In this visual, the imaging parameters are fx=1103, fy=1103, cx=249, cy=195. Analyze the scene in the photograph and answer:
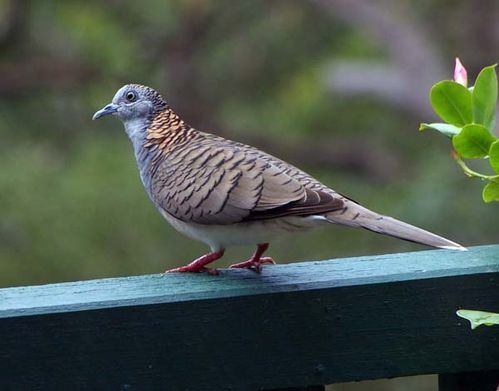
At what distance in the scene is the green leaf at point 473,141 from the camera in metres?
1.98

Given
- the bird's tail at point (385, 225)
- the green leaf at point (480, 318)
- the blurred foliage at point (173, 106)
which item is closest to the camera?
the green leaf at point (480, 318)

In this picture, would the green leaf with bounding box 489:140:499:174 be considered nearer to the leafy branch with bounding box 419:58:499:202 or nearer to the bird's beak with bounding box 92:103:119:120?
the leafy branch with bounding box 419:58:499:202

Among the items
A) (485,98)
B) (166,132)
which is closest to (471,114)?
(485,98)

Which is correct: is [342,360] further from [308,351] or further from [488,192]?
[488,192]

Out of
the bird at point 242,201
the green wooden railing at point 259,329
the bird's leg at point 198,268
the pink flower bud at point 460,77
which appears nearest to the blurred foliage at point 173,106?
the bird at point 242,201

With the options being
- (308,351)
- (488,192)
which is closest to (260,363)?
(308,351)

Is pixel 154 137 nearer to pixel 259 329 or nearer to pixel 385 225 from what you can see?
pixel 385 225

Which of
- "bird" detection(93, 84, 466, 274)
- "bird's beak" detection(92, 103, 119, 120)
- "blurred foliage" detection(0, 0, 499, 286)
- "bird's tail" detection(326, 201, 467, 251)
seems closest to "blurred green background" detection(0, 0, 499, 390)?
"blurred foliage" detection(0, 0, 499, 286)

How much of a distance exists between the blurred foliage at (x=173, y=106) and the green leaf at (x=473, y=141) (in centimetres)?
597

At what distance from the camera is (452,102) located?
205cm

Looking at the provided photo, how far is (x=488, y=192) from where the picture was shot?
6.86 feet

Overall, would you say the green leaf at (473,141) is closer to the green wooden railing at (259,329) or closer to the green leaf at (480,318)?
the green leaf at (480,318)

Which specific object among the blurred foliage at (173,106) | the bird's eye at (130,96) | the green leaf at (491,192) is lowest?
the green leaf at (491,192)

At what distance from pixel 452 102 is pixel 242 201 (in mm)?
847
